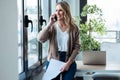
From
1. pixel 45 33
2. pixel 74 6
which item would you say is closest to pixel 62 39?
pixel 45 33

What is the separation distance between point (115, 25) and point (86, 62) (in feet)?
→ 6.97

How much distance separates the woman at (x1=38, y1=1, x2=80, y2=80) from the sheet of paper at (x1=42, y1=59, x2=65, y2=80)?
0.16 feet

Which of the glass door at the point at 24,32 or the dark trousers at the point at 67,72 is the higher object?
the glass door at the point at 24,32

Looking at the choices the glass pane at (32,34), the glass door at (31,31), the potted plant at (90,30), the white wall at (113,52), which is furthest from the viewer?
the white wall at (113,52)

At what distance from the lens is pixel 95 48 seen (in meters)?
3.39

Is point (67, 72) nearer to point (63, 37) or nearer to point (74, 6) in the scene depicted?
point (63, 37)

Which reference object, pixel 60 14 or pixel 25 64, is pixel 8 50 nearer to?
pixel 60 14

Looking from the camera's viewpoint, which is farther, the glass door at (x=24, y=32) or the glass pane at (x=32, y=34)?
the glass pane at (x=32, y=34)

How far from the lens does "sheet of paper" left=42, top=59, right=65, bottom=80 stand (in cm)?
246

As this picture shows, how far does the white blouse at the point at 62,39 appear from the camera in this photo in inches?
97.1

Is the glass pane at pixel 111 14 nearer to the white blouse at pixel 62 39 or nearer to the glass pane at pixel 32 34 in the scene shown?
the glass pane at pixel 32 34

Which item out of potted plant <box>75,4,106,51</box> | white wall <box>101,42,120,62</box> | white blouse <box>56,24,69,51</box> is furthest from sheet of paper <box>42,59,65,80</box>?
white wall <box>101,42,120,62</box>

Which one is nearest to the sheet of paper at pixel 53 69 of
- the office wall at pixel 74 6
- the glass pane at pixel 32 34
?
the glass pane at pixel 32 34

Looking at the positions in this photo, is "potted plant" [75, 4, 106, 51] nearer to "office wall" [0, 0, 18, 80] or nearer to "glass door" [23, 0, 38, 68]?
"glass door" [23, 0, 38, 68]
